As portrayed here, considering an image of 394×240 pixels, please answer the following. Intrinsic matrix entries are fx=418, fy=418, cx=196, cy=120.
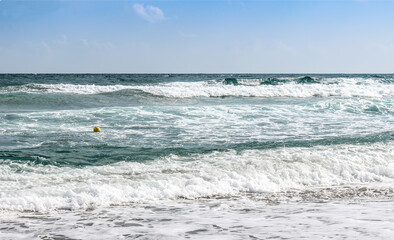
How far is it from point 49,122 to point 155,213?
866cm

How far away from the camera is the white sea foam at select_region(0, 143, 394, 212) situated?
5641 millimetres

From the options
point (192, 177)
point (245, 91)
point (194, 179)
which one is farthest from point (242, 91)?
point (194, 179)

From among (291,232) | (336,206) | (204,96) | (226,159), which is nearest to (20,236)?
(291,232)

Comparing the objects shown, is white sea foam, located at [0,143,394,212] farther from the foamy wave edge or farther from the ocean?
the foamy wave edge

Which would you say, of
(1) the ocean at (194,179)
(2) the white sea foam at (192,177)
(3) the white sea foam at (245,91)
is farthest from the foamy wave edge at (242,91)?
(2) the white sea foam at (192,177)

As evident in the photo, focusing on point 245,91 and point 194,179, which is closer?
point 194,179

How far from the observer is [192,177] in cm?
657

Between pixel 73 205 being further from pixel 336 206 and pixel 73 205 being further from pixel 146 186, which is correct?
pixel 336 206

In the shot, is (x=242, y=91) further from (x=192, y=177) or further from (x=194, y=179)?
(x=194, y=179)

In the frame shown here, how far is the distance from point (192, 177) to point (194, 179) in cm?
17

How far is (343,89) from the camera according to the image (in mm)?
31156

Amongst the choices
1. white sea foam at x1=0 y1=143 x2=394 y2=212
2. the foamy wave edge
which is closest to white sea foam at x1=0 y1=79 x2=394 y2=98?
the foamy wave edge

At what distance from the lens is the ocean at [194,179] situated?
4.56m

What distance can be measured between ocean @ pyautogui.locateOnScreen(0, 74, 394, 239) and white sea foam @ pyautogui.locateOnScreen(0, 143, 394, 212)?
2 centimetres
